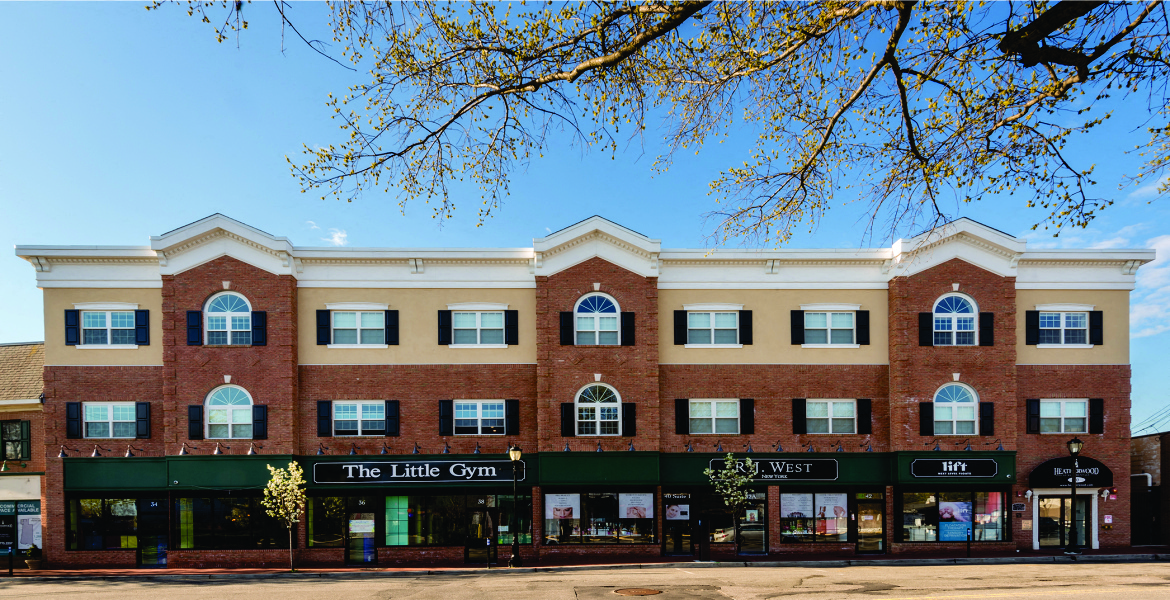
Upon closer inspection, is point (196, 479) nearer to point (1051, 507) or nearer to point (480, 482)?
point (480, 482)

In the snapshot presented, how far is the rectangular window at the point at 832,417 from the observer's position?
77.3 ft

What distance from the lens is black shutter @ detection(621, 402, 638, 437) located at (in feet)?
74.5

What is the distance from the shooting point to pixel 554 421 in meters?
22.7

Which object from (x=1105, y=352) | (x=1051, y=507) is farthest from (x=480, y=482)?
(x=1105, y=352)

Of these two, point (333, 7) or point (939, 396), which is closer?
point (333, 7)

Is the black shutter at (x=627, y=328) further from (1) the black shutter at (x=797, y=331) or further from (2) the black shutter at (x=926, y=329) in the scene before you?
(2) the black shutter at (x=926, y=329)

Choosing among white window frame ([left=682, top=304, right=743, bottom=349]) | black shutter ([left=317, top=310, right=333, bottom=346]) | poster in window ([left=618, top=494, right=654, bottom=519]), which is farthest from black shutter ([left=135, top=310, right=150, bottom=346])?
white window frame ([left=682, top=304, right=743, bottom=349])

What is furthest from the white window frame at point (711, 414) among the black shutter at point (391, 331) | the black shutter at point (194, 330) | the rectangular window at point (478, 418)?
the black shutter at point (194, 330)

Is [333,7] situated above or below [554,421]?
above

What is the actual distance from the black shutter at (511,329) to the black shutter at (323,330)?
626 cm

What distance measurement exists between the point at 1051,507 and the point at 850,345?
9375mm

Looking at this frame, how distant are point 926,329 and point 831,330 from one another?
10.6 feet

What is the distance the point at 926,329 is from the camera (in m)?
23.2

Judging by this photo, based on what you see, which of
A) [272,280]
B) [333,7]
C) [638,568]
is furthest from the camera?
[272,280]
